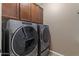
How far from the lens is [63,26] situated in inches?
49.2

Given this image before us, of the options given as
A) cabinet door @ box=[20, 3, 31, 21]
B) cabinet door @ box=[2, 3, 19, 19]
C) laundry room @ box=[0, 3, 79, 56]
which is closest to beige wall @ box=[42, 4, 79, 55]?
laundry room @ box=[0, 3, 79, 56]

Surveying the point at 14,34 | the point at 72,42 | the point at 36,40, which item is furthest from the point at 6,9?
the point at 72,42

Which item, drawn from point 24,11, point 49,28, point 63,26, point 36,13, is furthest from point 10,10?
point 63,26

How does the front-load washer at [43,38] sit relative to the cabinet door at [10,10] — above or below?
below

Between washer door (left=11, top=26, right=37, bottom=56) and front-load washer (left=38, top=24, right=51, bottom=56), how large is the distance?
2.2 inches

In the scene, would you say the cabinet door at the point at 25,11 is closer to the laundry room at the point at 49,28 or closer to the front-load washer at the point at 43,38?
the laundry room at the point at 49,28

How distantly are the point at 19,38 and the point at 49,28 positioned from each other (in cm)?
31

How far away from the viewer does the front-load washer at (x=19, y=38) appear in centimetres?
104

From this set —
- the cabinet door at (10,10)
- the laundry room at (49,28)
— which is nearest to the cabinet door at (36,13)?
the laundry room at (49,28)

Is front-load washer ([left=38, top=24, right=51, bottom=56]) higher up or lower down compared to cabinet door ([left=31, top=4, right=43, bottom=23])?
lower down

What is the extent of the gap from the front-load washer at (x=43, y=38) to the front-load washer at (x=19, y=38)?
0.04 m

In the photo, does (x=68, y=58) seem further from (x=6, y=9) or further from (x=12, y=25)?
(x=6, y=9)

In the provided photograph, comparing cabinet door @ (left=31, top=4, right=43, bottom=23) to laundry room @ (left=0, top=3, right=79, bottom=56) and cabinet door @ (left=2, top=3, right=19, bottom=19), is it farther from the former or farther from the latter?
cabinet door @ (left=2, top=3, right=19, bottom=19)

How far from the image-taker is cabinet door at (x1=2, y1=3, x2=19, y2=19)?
1085 mm
